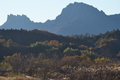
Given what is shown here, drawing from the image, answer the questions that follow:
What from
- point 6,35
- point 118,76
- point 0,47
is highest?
point 6,35

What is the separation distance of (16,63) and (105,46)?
50048 millimetres

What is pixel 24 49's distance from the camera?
55.2m

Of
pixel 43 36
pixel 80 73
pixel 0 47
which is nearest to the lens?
pixel 80 73

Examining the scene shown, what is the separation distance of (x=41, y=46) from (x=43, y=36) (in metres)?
26.3

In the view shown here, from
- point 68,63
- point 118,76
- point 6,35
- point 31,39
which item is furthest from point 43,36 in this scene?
point 118,76

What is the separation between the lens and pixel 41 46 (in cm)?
5812

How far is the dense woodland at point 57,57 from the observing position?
18.9 m

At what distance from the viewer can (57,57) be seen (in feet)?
121

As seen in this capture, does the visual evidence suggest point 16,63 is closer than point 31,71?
No

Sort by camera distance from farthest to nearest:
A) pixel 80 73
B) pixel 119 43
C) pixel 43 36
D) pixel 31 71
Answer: pixel 43 36 → pixel 119 43 → pixel 31 71 → pixel 80 73

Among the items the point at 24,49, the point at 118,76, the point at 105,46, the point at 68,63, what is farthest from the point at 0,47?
the point at 118,76

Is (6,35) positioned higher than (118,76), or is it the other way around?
(6,35)

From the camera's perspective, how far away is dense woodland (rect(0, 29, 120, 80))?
1894 cm

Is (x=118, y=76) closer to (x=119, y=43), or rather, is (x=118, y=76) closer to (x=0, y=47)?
(x=0, y=47)
